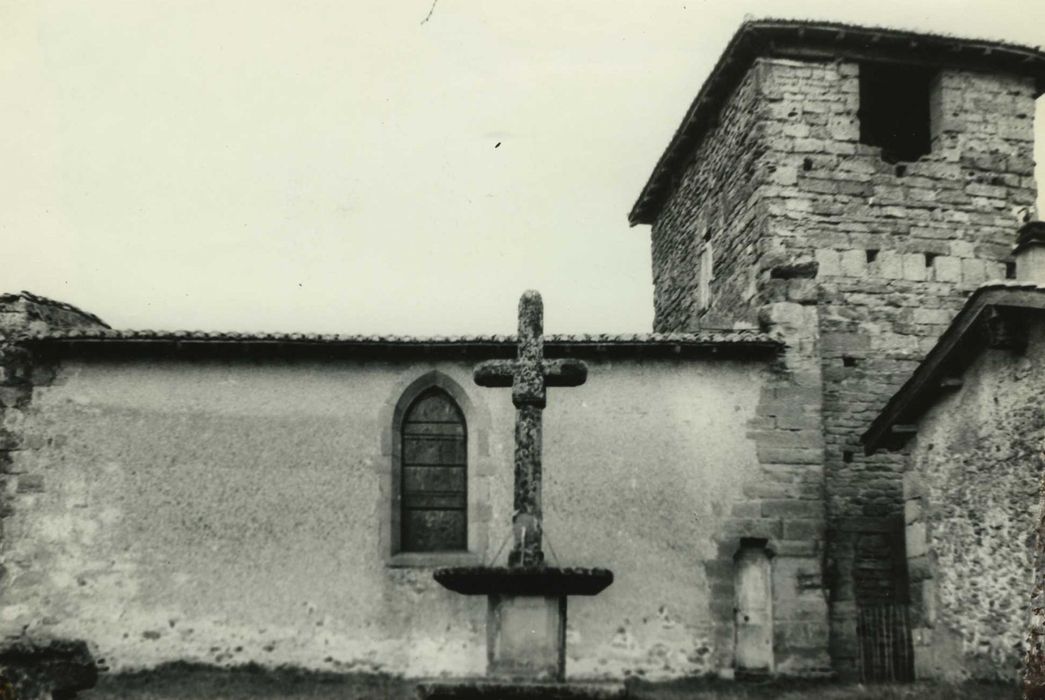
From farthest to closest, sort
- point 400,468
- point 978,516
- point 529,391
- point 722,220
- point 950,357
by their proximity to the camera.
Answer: point 722,220
point 400,468
point 950,357
point 978,516
point 529,391

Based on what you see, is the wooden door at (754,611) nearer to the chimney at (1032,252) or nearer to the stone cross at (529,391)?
the chimney at (1032,252)

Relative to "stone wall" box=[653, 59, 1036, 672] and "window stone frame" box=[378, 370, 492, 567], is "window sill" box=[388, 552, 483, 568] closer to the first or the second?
"window stone frame" box=[378, 370, 492, 567]

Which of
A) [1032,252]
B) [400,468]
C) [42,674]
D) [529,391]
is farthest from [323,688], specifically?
[1032,252]

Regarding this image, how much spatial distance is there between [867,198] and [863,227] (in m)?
0.38

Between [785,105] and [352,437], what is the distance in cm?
671

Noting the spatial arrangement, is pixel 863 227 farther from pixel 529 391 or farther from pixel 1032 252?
pixel 529 391

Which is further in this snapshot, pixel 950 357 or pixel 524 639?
pixel 950 357

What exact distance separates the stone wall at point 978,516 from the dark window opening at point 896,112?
546cm

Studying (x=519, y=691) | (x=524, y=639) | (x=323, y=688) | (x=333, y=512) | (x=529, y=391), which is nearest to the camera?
(x=519, y=691)

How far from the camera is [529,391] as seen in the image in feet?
27.1

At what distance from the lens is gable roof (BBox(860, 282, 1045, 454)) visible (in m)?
9.46

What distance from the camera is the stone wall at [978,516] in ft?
30.9

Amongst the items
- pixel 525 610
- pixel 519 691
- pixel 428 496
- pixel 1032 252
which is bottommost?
pixel 519 691

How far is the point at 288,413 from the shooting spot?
1273 cm
